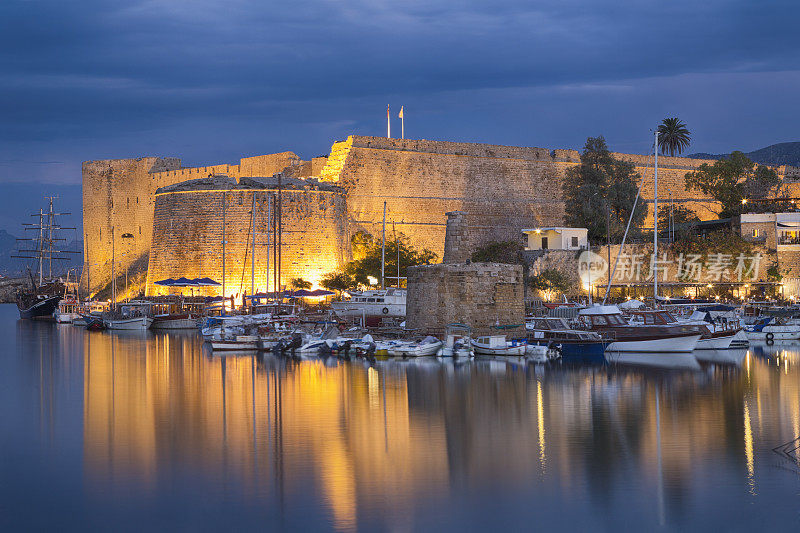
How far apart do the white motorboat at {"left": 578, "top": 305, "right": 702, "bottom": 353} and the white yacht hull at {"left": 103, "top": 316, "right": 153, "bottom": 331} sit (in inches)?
637

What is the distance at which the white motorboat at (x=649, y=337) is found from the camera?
1941cm

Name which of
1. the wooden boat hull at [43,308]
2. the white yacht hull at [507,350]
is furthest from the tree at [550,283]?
the wooden boat hull at [43,308]

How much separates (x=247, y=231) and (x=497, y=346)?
51.9 ft

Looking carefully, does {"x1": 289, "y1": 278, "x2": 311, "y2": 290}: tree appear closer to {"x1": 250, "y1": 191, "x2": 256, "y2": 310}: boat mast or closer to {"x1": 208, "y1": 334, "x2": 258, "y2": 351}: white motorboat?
{"x1": 250, "y1": 191, "x2": 256, "y2": 310}: boat mast

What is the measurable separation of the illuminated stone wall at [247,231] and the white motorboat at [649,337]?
49.7ft

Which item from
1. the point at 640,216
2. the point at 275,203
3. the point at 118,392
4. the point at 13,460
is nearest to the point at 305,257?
the point at 275,203

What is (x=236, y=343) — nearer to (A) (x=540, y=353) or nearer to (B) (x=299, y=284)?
(A) (x=540, y=353)

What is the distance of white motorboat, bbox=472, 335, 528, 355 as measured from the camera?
63.0ft

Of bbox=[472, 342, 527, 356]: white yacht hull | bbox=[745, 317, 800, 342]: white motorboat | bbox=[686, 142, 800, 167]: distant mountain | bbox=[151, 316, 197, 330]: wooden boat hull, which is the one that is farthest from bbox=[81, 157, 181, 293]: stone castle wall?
bbox=[686, 142, 800, 167]: distant mountain

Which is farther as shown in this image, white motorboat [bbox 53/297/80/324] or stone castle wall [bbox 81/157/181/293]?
stone castle wall [bbox 81/157/181/293]

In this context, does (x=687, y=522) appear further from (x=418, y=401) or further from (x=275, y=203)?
(x=275, y=203)

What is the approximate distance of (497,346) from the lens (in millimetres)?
19266

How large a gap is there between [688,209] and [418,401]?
33.1 metres

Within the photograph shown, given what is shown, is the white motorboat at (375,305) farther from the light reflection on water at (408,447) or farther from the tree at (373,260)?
the light reflection on water at (408,447)
